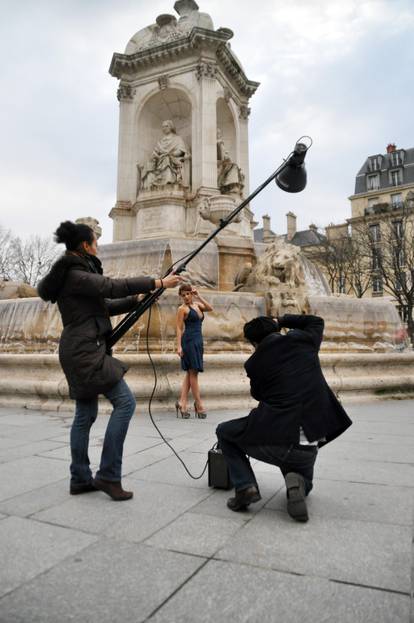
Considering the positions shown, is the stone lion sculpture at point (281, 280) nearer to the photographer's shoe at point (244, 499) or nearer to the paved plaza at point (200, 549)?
the paved plaza at point (200, 549)

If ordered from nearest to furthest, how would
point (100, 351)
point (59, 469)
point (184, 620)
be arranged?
point (184, 620), point (100, 351), point (59, 469)

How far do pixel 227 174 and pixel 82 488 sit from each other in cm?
1296

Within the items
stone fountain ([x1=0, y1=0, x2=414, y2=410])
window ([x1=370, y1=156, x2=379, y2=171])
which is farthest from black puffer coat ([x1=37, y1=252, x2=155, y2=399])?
window ([x1=370, y1=156, x2=379, y2=171])

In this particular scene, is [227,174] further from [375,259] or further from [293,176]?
[375,259]

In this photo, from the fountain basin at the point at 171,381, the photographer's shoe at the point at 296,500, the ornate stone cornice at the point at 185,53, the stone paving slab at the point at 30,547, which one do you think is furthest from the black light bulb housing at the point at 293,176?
the ornate stone cornice at the point at 185,53

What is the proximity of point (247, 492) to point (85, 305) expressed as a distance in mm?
1566

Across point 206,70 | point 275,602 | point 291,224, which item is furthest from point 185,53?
point 291,224

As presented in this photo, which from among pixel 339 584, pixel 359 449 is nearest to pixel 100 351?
pixel 339 584

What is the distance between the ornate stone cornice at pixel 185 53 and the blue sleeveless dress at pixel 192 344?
10.8 meters

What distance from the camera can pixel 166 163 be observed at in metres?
14.1

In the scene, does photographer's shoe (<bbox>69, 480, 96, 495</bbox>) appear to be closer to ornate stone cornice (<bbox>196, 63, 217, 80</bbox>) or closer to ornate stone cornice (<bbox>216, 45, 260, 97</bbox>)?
ornate stone cornice (<bbox>196, 63, 217, 80</bbox>)

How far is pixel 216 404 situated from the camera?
732 cm

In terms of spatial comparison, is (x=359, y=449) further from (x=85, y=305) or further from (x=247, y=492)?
(x=85, y=305)

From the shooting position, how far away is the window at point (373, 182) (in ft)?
192
